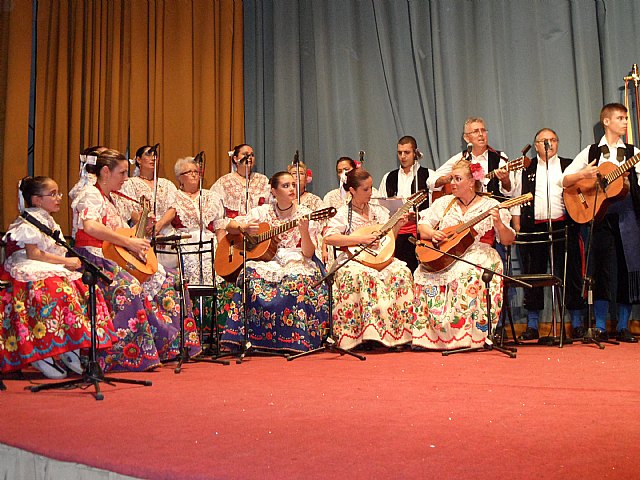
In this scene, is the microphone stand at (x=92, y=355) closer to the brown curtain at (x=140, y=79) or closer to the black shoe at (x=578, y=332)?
the black shoe at (x=578, y=332)

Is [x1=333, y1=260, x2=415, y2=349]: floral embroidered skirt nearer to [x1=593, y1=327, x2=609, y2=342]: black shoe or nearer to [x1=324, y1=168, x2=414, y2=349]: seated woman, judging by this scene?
[x1=324, y1=168, x2=414, y2=349]: seated woman

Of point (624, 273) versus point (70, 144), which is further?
point (70, 144)

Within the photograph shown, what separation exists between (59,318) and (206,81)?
13.3ft

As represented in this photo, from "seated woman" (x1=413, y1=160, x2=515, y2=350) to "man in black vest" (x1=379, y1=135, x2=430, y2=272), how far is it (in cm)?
83

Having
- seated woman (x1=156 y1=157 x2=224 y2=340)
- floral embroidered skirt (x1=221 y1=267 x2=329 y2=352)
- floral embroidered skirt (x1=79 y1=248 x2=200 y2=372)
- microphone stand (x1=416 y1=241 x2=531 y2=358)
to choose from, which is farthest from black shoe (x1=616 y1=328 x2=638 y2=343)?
floral embroidered skirt (x1=79 y1=248 x2=200 y2=372)

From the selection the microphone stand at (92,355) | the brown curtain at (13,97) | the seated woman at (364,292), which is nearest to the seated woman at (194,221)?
the seated woman at (364,292)

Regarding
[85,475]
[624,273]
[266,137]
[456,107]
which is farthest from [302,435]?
[266,137]

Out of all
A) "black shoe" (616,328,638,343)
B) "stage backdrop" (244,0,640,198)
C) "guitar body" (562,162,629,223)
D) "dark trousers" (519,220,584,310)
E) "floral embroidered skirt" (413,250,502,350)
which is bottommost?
"black shoe" (616,328,638,343)

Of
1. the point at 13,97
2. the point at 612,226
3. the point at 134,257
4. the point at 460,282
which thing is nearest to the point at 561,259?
the point at 612,226

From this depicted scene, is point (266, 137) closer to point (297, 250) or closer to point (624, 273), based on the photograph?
point (297, 250)

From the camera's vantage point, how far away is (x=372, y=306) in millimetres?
5312

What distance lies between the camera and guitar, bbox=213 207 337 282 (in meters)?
5.37

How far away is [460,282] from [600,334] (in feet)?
4.27

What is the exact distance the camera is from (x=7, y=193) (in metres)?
7.18
